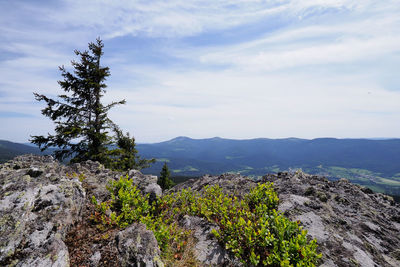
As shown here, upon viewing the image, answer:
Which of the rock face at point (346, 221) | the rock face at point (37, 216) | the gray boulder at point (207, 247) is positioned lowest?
the gray boulder at point (207, 247)

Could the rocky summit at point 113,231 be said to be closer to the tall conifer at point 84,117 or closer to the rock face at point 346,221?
the rock face at point 346,221

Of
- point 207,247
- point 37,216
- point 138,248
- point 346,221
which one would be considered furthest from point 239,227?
point 37,216

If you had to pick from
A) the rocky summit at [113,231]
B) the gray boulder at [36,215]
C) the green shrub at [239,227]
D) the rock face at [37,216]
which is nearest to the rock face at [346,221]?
the rocky summit at [113,231]

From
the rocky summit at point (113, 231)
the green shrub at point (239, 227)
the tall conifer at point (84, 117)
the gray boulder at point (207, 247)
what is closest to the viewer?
the rocky summit at point (113, 231)

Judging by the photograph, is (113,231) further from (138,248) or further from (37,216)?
(37,216)

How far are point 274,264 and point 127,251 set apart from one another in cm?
457

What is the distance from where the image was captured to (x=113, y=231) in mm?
7238

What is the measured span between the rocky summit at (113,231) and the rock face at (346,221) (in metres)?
0.03

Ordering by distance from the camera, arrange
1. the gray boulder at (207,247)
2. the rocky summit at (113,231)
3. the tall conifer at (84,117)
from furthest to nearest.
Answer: the tall conifer at (84,117) < the gray boulder at (207,247) < the rocky summit at (113,231)

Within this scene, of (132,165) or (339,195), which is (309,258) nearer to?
(339,195)

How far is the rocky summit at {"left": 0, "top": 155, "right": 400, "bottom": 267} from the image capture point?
5.77m

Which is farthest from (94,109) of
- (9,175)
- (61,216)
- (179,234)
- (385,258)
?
(385,258)

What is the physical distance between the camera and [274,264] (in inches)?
235

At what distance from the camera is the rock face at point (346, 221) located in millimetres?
6699
